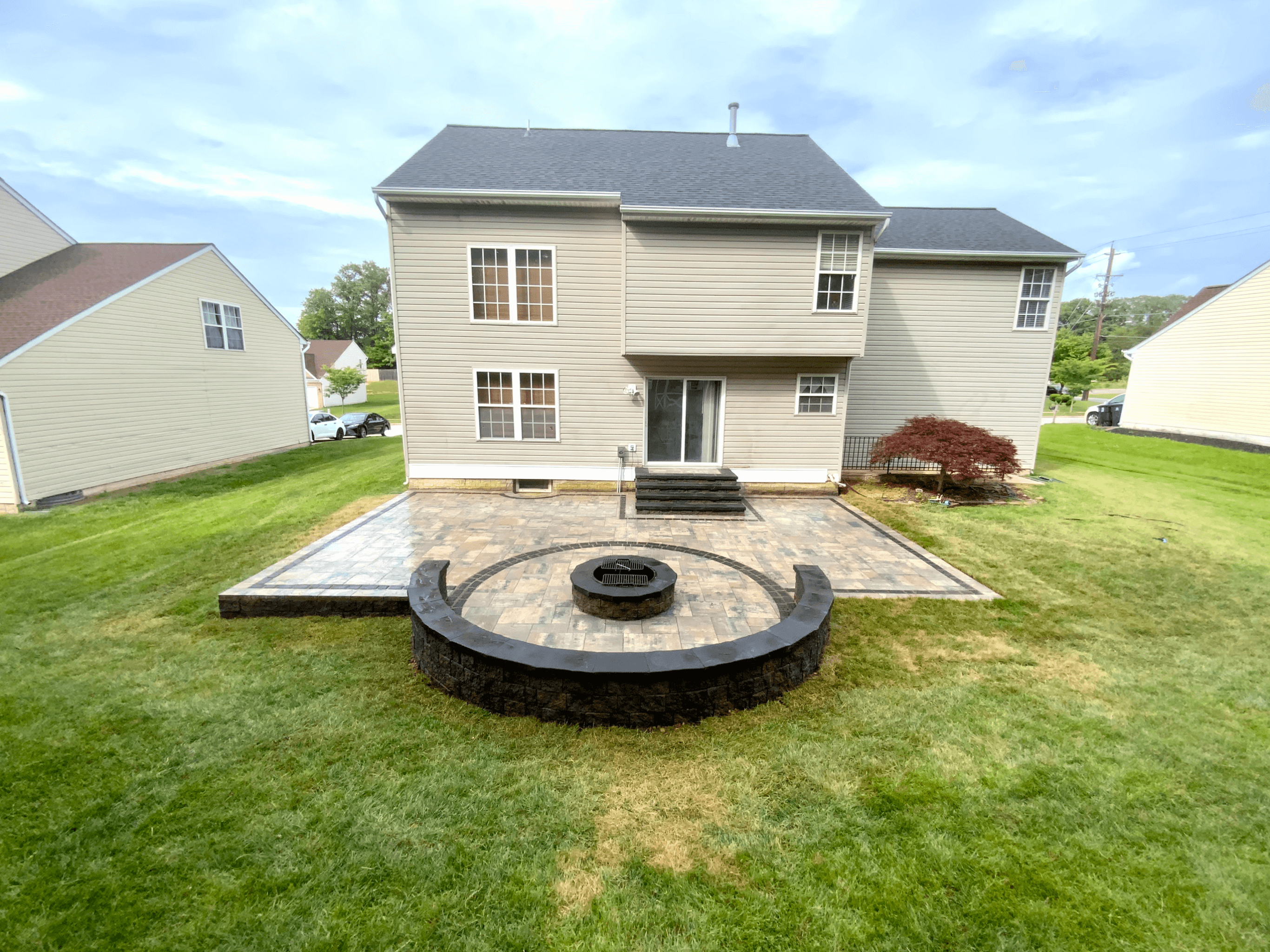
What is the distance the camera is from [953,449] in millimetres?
11570

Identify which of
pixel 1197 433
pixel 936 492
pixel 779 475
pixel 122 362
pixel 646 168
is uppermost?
pixel 646 168

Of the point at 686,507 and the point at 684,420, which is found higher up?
the point at 684,420

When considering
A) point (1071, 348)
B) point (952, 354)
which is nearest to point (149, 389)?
point (952, 354)

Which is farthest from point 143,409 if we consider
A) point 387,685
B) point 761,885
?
point 761,885

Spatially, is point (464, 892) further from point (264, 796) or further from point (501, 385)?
point (501, 385)

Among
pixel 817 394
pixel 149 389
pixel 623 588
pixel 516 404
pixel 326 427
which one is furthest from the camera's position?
pixel 326 427

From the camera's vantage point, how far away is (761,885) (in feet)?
9.94

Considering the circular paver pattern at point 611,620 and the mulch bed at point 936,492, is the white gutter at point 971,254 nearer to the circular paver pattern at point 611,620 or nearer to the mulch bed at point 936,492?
the mulch bed at point 936,492

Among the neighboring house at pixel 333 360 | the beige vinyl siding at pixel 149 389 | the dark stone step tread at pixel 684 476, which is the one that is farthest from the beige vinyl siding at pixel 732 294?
the neighboring house at pixel 333 360

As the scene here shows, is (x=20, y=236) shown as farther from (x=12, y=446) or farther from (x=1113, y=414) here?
(x=1113, y=414)

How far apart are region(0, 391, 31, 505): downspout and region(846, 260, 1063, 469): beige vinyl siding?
63.7ft

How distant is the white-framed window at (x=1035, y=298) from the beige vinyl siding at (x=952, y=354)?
12 cm

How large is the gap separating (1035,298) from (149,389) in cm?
2406

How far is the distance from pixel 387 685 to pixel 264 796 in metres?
1.40
